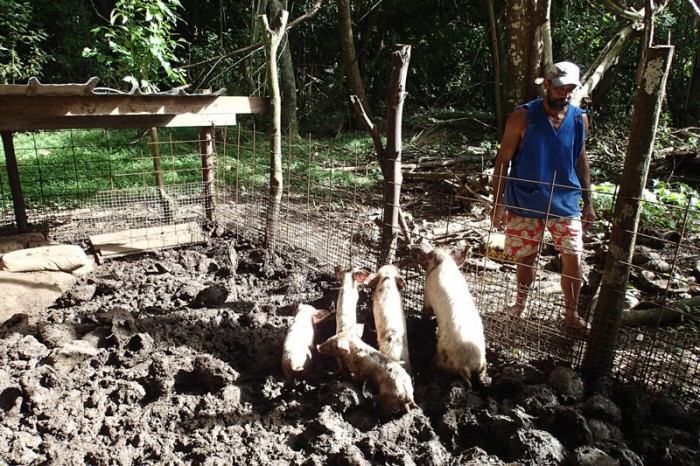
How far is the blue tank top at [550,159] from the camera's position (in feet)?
12.8

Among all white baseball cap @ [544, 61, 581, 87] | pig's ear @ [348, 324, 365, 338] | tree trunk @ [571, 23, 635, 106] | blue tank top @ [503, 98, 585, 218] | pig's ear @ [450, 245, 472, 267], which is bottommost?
pig's ear @ [348, 324, 365, 338]

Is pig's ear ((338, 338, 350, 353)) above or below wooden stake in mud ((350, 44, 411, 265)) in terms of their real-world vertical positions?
below

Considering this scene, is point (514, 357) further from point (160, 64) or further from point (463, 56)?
point (463, 56)

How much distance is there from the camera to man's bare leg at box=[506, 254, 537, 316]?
4.07 meters

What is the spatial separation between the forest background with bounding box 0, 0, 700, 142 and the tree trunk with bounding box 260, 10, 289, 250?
5.17 ft

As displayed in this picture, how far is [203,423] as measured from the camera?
125 inches

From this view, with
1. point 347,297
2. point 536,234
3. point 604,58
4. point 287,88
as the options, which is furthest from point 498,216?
point 287,88

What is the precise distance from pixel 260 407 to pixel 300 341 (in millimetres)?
562

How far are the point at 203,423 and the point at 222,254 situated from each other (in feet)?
9.82

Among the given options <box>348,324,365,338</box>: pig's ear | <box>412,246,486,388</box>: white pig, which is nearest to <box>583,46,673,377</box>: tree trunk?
<box>412,246,486,388</box>: white pig

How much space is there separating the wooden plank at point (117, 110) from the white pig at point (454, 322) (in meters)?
3.23

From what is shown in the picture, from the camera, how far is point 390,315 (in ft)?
12.7

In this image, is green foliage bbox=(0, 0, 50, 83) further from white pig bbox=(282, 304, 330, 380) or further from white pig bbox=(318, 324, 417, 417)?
white pig bbox=(318, 324, 417, 417)

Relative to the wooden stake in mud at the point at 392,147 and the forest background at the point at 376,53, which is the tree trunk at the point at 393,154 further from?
the forest background at the point at 376,53
